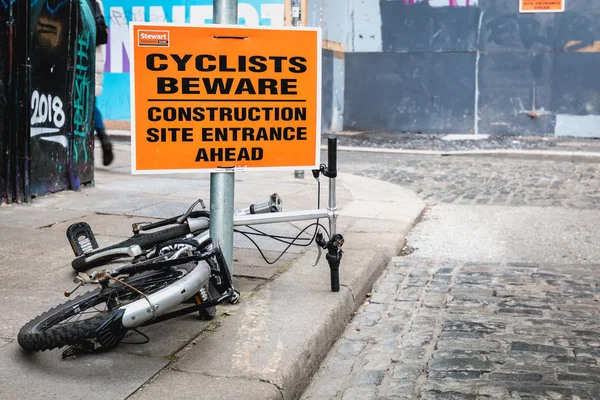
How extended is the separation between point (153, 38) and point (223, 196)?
39.1 inches

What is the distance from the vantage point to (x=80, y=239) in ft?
17.4

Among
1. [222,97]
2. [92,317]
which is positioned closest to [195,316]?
[92,317]

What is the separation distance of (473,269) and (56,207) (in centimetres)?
404

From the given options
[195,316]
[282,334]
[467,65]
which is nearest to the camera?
[282,334]

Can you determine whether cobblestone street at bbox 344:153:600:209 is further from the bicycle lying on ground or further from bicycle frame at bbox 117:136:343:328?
the bicycle lying on ground

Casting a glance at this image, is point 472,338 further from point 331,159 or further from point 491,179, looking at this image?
point 491,179

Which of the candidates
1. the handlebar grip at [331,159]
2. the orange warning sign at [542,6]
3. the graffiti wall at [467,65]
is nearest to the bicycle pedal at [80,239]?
the handlebar grip at [331,159]

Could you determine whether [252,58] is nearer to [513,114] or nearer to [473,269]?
[473,269]

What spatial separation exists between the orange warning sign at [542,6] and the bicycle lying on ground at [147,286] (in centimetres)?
1615

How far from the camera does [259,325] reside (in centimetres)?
432

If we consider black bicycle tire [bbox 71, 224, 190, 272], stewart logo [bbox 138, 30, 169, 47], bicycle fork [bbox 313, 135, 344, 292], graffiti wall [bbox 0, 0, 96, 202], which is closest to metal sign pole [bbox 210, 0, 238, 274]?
black bicycle tire [bbox 71, 224, 190, 272]

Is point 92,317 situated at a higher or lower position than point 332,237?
lower

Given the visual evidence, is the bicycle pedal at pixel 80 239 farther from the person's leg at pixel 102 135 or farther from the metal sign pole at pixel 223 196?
the person's leg at pixel 102 135

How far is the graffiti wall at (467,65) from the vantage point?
19.6 meters
